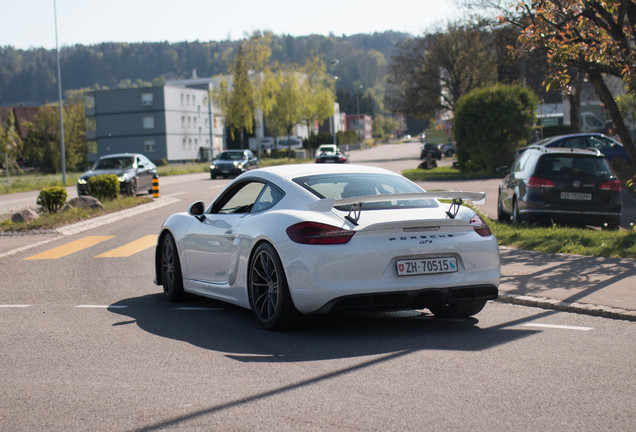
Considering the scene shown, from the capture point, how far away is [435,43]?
71562mm

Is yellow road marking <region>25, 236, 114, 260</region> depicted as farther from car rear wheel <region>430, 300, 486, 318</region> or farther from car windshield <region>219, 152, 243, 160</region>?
car windshield <region>219, 152, 243, 160</region>

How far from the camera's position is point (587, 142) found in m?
29.4

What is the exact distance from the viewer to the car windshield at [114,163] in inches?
1230

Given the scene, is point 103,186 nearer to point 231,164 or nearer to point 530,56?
point 530,56

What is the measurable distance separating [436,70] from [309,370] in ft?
226

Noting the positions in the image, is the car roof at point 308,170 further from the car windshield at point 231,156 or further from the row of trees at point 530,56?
the car windshield at point 231,156

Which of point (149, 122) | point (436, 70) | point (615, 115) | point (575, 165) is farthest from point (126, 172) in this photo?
point (149, 122)

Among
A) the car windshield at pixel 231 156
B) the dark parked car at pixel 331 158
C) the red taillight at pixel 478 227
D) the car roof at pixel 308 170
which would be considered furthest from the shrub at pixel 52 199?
the dark parked car at pixel 331 158

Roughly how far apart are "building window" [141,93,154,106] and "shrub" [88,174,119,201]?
82.7 m

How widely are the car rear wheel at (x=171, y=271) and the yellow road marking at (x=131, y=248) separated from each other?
4696 mm

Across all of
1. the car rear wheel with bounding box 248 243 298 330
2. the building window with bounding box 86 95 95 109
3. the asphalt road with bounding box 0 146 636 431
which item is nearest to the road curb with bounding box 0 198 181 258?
the asphalt road with bounding box 0 146 636 431

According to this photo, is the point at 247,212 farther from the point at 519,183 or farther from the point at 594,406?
the point at 519,183

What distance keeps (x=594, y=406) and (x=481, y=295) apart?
97.4 inches

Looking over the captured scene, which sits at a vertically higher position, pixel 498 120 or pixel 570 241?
pixel 498 120
